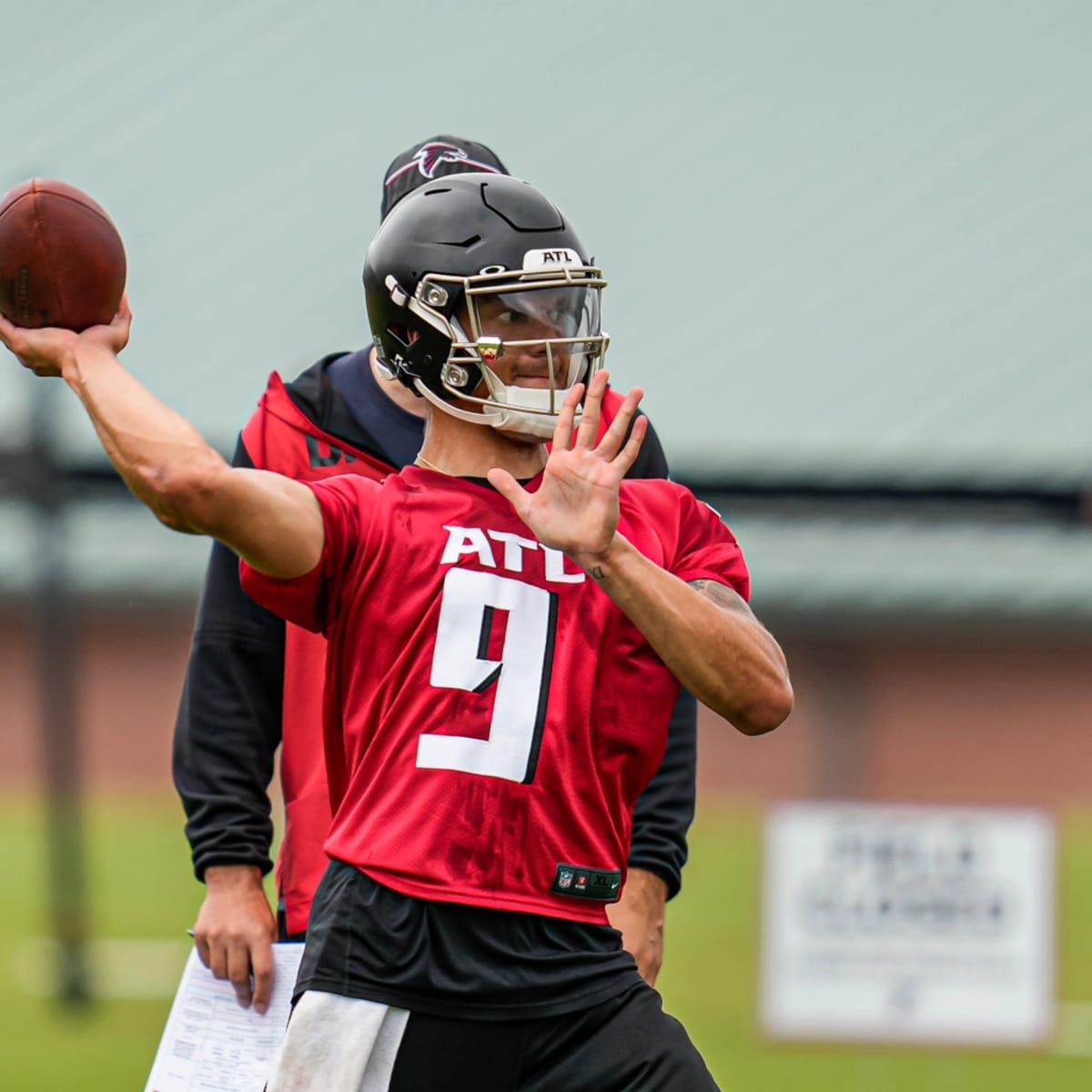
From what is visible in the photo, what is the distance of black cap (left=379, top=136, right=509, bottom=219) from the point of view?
3.60 metres

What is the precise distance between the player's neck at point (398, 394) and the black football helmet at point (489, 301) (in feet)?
1.90

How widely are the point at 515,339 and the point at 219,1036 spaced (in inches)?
51.0

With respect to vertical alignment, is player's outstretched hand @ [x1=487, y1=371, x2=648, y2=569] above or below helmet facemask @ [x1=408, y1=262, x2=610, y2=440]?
below

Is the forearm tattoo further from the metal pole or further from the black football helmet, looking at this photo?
the metal pole

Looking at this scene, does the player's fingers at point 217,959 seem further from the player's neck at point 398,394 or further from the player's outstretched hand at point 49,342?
the player's outstretched hand at point 49,342

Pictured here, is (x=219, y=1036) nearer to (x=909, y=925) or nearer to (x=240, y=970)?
(x=240, y=970)

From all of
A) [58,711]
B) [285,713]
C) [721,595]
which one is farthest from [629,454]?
[58,711]

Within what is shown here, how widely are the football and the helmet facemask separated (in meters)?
0.45

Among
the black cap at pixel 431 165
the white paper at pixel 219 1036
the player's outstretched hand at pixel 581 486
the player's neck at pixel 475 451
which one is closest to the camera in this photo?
the player's outstretched hand at pixel 581 486

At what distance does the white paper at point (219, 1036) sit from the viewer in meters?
3.16

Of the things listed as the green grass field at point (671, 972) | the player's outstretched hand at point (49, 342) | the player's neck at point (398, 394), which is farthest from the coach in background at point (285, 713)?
the green grass field at point (671, 972)

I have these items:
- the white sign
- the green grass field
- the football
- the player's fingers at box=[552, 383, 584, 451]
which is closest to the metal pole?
the green grass field

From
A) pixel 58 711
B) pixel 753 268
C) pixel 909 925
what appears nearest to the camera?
pixel 909 925

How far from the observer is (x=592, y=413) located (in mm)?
2598
